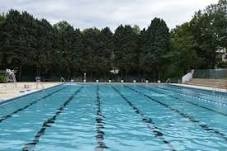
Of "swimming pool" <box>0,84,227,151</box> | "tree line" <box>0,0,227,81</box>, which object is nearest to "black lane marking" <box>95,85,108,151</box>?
"swimming pool" <box>0,84,227,151</box>

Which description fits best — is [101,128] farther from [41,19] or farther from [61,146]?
[41,19]

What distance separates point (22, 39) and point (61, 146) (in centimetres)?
3643

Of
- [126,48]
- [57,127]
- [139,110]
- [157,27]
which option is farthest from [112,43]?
[57,127]

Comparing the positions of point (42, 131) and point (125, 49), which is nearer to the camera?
point (42, 131)

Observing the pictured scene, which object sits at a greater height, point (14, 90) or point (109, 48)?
point (109, 48)

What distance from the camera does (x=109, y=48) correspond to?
1843 inches

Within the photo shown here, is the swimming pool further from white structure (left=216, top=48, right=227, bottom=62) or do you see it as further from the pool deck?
white structure (left=216, top=48, right=227, bottom=62)

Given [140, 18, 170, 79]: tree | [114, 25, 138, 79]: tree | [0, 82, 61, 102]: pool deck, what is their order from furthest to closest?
[114, 25, 138, 79]: tree, [140, 18, 170, 79]: tree, [0, 82, 61, 102]: pool deck

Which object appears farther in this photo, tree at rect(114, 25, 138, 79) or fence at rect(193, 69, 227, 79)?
tree at rect(114, 25, 138, 79)

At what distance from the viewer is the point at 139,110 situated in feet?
46.4

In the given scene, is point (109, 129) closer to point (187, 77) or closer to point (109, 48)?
point (187, 77)

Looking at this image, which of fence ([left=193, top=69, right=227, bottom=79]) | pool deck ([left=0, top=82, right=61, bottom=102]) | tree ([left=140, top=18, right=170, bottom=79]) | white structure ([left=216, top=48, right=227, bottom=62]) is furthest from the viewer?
tree ([left=140, top=18, right=170, bottom=79])

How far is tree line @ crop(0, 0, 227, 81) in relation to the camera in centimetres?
3972

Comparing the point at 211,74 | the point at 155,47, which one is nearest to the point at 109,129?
the point at 211,74
